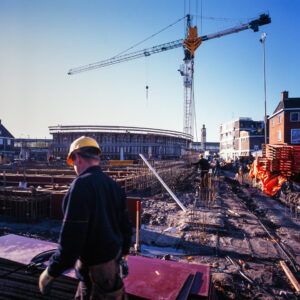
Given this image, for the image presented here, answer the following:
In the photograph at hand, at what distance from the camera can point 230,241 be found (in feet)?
22.0

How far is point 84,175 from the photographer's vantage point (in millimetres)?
1950

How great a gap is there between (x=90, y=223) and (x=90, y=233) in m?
0.10

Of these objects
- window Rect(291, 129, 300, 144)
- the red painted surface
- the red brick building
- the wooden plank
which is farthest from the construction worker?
window Rect(291, 129, 300, 144)

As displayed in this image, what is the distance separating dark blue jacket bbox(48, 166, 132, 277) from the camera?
5.76ft

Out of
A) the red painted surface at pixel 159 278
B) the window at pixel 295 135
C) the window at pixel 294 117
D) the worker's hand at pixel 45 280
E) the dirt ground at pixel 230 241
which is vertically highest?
the window at pixel 294 117

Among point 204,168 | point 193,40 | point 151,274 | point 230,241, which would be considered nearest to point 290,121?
point 204,168

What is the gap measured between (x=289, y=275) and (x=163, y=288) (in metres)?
3.60

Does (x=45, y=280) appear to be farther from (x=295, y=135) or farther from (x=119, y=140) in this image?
(x=119, y=140)

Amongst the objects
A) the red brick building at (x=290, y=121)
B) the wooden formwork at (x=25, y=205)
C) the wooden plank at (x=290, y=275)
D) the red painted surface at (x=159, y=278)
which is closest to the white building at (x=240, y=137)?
the red brick building at (x=290, y=121)

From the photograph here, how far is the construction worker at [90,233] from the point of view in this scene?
1762mm

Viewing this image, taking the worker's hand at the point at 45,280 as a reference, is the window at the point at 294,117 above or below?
above

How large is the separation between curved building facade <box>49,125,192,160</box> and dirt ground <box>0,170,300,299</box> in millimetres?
31138

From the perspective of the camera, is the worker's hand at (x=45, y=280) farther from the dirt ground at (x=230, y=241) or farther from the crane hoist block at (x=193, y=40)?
the crane hoist block at (x=193, y=40)

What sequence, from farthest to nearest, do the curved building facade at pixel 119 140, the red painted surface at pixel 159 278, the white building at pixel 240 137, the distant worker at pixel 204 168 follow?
1. the white building at pixel 240 137
2. the curved building facade at pixel 119 140
3. the distant worker at pixel 204 168
4. the red painted surface at pixel 159 278
